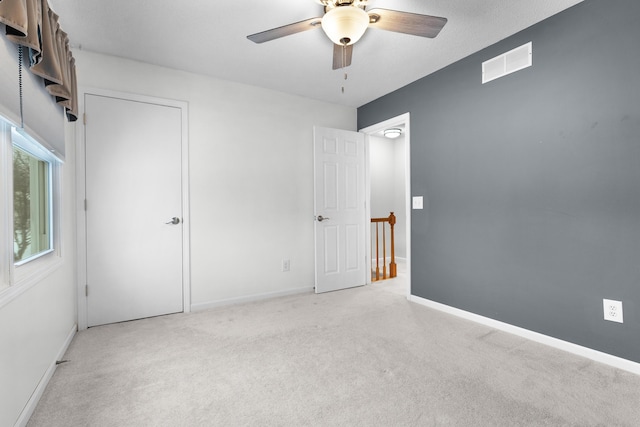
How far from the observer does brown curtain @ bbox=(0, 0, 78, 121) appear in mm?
→ 1158

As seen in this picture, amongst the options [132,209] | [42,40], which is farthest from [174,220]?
[42,40]

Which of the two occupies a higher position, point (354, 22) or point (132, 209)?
point (354, 22)

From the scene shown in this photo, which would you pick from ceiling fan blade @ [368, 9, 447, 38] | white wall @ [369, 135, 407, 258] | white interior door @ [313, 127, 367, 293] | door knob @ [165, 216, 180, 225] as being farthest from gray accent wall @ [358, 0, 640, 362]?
white wall @ [369, 135, 407, 258]

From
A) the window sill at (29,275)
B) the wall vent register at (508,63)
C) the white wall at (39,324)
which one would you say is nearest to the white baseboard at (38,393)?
the white wall at (39,324)

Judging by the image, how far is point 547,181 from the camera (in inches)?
92.1

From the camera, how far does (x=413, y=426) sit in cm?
144

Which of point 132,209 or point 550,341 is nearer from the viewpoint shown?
point 550,341

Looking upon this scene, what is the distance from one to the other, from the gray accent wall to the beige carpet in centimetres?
35

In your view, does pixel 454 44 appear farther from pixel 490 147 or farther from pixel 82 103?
pixel 82 103

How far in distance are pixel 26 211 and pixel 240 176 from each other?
6.05 ft

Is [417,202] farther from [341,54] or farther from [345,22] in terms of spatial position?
[345,22]

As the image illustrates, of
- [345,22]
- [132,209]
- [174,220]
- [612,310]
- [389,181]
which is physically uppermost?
[345,22]

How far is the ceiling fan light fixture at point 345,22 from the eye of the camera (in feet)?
5.87

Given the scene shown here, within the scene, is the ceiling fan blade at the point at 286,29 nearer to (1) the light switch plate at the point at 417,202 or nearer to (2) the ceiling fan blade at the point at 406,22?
(2) the ceiling fan blade at the point at 406,22
